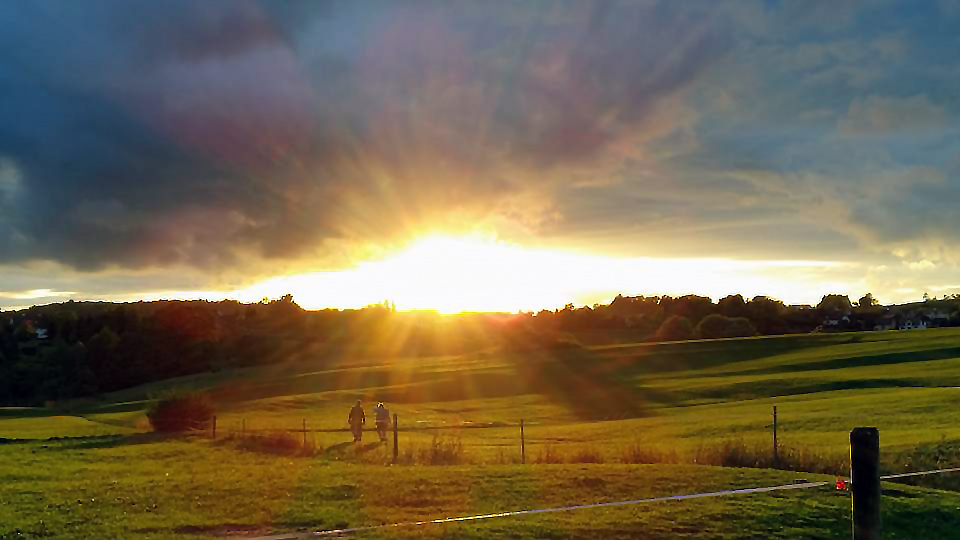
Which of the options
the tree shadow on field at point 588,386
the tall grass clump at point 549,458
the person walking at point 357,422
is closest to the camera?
the tall grass clump at point 549,458

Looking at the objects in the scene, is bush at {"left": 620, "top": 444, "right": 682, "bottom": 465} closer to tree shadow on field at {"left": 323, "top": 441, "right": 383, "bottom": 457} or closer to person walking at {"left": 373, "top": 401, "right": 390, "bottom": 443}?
tree shadow on field at {"left": 323, "top": 441, "right": 383, "bottom": 457}

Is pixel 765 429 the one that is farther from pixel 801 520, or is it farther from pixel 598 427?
pixel 801 520

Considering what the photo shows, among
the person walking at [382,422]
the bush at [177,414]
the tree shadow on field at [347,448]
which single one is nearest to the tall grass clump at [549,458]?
the tree shadow on field at [347,448]

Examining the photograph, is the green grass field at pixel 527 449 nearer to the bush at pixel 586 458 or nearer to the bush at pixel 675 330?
the bush at pixel 586 458

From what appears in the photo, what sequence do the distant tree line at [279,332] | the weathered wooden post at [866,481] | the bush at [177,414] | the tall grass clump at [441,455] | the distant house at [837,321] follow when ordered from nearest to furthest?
1. the weathered wooden post at [866,481]
2. the tall grass clump at [441,455]
3. the bush at [177,414]
4. the distant tree line at [279,332]
5. the distant house at [837,321]

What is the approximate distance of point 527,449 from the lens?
110 ft

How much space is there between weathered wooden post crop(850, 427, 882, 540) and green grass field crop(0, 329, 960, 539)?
19.5ft

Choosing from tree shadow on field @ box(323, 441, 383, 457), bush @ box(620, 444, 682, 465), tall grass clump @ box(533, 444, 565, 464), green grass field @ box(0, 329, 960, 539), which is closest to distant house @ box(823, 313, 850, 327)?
green grass field @ box(0, 329, 960, 539)

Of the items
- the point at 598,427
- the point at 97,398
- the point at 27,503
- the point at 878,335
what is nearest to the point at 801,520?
the point at 27,503

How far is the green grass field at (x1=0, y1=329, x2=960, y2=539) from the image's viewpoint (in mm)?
15070

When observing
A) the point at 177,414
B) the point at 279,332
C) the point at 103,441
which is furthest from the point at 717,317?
the point at 103,441

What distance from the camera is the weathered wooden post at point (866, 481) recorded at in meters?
7.43

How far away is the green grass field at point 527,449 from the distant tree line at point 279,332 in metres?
33.1

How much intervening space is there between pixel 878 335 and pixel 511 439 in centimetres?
7232
